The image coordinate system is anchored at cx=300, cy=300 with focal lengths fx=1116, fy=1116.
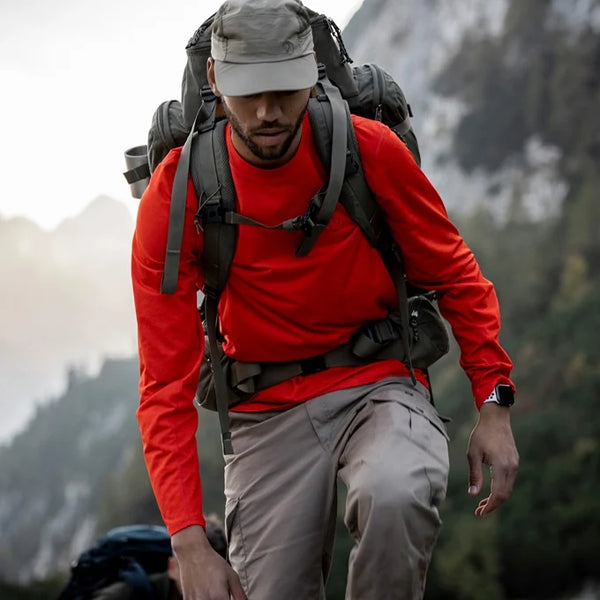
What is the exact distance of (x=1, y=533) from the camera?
2612 cm

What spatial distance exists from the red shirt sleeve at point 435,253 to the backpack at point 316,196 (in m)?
0.06

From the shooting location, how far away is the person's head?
3.52m

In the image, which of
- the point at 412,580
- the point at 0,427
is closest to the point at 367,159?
the point at 412,580

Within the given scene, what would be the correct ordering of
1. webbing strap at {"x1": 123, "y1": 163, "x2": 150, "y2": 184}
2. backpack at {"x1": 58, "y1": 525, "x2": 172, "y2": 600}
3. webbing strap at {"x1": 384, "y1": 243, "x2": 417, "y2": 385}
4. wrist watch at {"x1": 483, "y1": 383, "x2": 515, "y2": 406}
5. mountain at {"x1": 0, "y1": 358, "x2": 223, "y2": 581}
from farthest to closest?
mountain at {"x1": 0, "y1": 358, "x2": 223, "y2": 581}
backpack at {"x1": 58, "y1": 525, "x2": 172, "y2": 600}
webbing strap at {"x1": 123, "y1": 163, "x2": 150, "y2": 184}
webbing strap at {"x1": 384, "y1": 243, "x2": 417, "y2": 385}
wrist watch at {"x1": 483, "y1": 383, "x2": 515, "y2": 406}

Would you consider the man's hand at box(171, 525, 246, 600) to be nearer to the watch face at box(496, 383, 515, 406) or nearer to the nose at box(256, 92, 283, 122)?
the watch face at box(496, 383, 515, 406)

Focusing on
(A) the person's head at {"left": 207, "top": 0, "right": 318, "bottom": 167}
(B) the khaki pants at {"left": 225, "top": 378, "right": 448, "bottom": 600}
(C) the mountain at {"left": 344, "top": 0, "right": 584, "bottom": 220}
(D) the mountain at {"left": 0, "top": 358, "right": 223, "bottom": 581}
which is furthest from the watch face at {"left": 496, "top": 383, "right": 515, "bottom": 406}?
(D) the mountain at {"left": 0, "top": 358, "right": 223, "bottom": 581}

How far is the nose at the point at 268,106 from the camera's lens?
3.54m

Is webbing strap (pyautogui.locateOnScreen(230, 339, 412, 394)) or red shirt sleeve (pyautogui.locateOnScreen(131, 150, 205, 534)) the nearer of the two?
red shirt sleeve (pyautogui.locateOnScreen(131, 150, 205, 534))

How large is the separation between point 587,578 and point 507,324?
548cm

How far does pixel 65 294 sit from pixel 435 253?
2562 centimetres

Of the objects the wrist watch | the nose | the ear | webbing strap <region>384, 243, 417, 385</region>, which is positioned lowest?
the wrist watch

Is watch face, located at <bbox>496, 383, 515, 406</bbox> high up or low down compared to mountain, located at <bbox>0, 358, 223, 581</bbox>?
up

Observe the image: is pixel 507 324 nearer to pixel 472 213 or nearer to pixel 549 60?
pixel 472 213

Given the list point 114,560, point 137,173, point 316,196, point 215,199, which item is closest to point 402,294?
point 316,196
